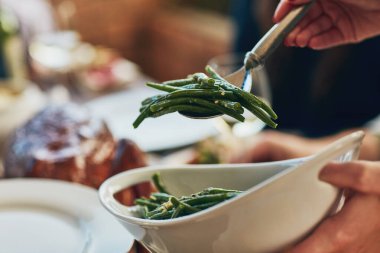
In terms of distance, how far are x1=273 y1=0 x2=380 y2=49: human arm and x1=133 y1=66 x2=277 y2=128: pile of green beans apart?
30 centimetres

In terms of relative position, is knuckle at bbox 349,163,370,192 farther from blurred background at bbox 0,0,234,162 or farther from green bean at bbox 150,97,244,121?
blurred background at bbox 0,0,234,162

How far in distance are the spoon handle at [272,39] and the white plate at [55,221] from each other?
34cm

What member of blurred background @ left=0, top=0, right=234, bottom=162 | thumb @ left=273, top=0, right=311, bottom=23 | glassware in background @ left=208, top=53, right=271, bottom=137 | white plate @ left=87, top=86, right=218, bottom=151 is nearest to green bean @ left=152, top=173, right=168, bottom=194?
thumb @ left=273, top=0, right=311, bottom=23

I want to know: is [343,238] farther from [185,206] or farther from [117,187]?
[117,187]

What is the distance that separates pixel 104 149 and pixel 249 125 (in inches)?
17.7

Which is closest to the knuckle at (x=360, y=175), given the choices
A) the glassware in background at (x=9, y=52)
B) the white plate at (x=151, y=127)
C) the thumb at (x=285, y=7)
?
the thumb at (x=285, y=7)

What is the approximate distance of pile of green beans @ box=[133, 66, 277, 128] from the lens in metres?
0.67

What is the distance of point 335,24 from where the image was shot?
960 mm

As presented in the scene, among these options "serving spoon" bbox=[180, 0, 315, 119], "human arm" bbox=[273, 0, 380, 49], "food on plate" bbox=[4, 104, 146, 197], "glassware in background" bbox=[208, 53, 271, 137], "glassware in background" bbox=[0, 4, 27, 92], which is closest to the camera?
"serving spoon" bbox=[180, 0, 315, 119]

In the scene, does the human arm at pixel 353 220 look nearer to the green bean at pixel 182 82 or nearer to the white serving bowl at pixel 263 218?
the white serving bowl at pixel 263 218

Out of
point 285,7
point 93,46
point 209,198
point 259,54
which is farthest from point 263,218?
point 93,46

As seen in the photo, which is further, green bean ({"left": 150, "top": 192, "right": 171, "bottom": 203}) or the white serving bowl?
green bean ({"left": 150, "top": 192, "right": 171, "bottom": 203})

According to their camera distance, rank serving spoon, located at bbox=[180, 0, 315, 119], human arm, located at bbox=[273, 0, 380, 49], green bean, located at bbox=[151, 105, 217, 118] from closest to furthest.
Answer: green bean, located at bbox=[151, 105, 217, 118] → serving spoon, located at bbox=[180, 0, 315, 119] → human arm, located at bbox=[273, 0, 380, 49]

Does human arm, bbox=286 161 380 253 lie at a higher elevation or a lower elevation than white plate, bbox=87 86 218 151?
higher
